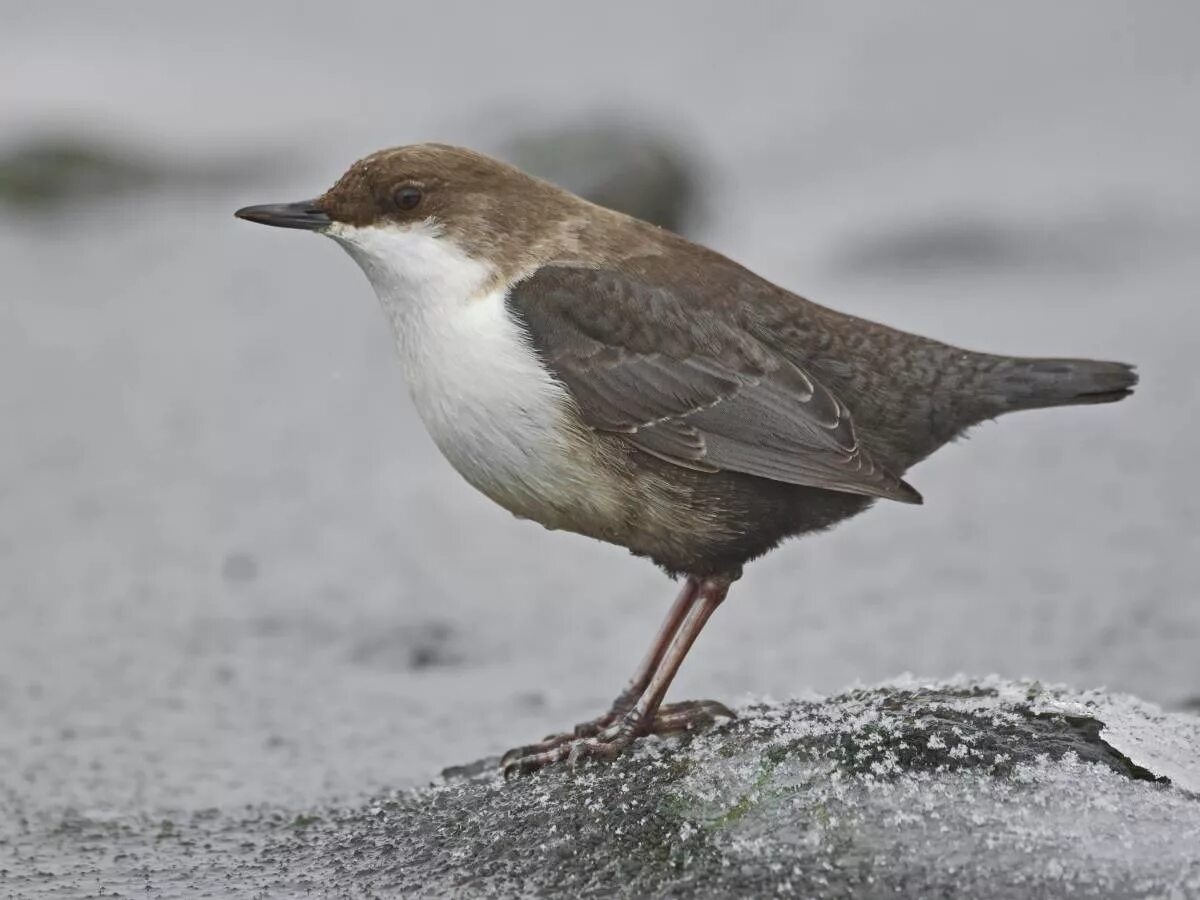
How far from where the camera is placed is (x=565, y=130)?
10070 millimetres

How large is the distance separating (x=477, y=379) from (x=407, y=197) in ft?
1.66

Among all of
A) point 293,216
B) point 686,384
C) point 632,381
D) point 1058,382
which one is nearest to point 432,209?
point 293,216

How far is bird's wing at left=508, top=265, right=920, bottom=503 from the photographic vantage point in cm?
405

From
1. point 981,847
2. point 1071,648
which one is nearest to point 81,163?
point 1071,648

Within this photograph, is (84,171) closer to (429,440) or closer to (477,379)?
(429,440)

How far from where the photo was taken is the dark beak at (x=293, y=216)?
162 inches

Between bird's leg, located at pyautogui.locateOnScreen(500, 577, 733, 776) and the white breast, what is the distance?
432 millimetres

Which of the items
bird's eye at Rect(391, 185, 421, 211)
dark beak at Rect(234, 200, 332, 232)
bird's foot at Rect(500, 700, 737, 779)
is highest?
bird's eye at Rect(391, 185, 421, 211)

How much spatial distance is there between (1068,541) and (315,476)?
3061mm

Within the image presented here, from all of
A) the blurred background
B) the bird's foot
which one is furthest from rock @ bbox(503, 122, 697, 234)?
the bird's foot

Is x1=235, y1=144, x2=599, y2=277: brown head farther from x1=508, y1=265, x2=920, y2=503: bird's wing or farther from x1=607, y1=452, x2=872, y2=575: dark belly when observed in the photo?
x1=607, y1=452, x2=872, y2=575: dark belly

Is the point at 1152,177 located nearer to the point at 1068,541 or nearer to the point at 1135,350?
the point at 1135,350

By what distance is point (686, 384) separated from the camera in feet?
13.6

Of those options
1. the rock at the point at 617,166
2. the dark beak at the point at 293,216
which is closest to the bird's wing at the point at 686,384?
the dark beak at the point at 293,216
